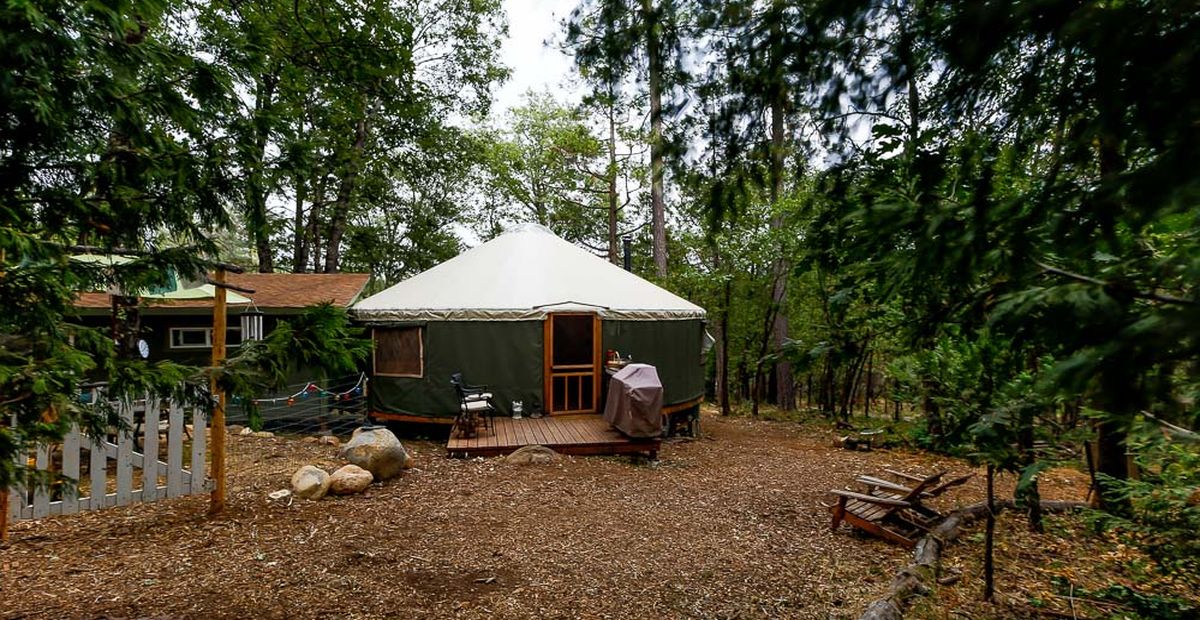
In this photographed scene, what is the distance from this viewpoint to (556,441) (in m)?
6.09

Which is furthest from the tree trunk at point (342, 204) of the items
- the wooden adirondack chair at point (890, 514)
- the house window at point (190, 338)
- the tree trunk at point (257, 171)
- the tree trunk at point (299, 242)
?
the wooden adirondack chair at point (890, 514)

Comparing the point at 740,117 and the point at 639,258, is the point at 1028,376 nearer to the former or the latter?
the point at 740,117

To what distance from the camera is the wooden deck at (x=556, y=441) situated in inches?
233

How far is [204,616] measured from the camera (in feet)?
8.47

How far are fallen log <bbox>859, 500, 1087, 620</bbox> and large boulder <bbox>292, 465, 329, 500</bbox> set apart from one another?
4.15 metres

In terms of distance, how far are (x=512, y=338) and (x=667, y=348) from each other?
2.46 m

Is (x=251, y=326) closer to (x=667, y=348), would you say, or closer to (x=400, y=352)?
(x=400, y=352)

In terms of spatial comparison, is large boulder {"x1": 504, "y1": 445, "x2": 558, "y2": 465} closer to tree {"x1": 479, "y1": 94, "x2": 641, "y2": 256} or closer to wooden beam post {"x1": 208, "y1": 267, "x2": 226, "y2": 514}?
wooden beam post {"x1": 208, "y1": 267, "x2": 226, "y2": 514}

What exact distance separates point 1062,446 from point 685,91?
2.28 m

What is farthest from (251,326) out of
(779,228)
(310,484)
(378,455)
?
(779,228)

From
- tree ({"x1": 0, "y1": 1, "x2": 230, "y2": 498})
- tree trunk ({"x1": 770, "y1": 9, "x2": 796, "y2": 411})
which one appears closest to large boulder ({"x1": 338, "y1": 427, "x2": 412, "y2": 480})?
tree ({"x1": 0, "y1": 1, "x2": 230, "y2": 498})

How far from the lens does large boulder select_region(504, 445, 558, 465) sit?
5.56 metres

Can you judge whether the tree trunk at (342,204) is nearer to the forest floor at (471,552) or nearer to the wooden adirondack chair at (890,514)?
the forest floor at (471,552)

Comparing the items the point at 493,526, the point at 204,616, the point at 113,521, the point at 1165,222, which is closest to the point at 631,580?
the point at 493,526
